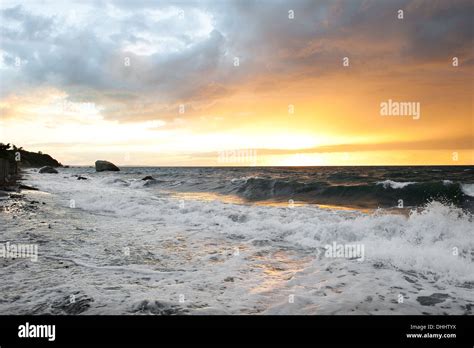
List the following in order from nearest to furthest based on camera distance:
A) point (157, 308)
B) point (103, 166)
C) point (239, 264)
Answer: point (157, 308), point (239, 264), point (103, 166)

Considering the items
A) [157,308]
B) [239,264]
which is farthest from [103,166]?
[157,308]

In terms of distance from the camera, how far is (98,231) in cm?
1175

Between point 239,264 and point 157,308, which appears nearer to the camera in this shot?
point 157,308

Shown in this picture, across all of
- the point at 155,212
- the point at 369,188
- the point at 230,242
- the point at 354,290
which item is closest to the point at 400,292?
the point at 354,290

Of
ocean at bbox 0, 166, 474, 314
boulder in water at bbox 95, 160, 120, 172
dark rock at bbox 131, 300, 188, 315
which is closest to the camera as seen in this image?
dark rock at bbox 131, 300, 188, 315

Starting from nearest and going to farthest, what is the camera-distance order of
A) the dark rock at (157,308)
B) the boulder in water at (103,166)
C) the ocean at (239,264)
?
the dark rock at (157,308), the ocean at (239,264), the boulder in water at (103,166)

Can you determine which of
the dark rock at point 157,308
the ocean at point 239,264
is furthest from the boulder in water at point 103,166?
the dark rock at point 157,308

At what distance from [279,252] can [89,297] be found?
5304 mm

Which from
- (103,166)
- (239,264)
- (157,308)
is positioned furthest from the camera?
(103,166)

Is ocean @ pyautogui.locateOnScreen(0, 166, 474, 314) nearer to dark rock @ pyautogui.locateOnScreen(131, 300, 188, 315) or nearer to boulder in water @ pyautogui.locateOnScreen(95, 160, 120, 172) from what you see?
dark rock @ pyautogui.locateOnScreen(131, 300, 188, 315)

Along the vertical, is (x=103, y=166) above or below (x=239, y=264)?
above

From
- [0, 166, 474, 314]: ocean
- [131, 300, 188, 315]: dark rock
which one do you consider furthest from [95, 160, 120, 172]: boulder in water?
[131, 300, 188, 315]: dark rock

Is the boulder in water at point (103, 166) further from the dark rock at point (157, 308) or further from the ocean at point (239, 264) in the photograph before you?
the dark rock at point (157, 308)

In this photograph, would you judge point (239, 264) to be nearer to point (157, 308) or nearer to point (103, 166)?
point (157, 308)
